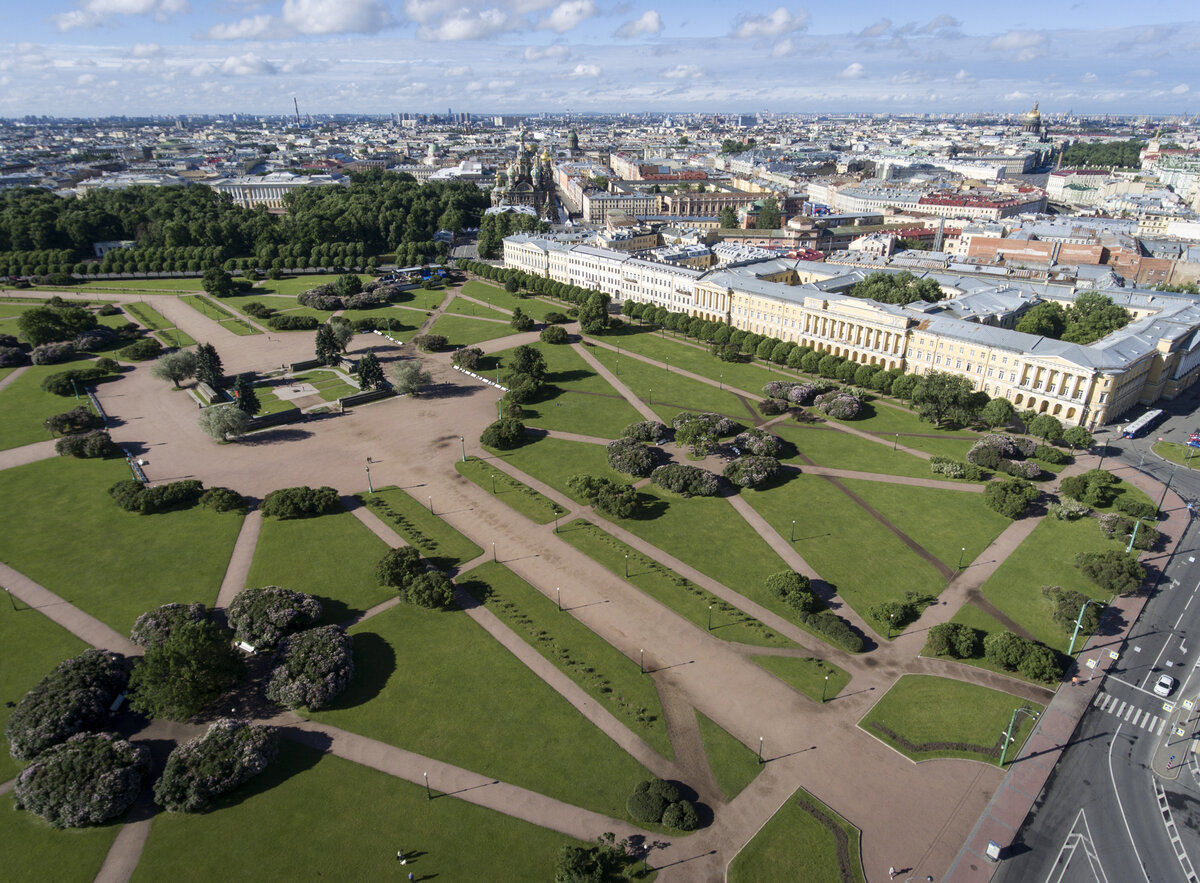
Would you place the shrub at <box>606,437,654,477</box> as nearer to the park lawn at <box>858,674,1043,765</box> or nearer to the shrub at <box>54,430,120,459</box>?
the park lawn at <box>858,674,1043,765</box>

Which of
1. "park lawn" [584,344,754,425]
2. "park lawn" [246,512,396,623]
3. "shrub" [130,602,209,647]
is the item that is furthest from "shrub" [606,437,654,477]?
"shrub" [130,602,209,647]

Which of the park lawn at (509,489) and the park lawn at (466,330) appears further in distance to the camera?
the park lawn at (466,330)

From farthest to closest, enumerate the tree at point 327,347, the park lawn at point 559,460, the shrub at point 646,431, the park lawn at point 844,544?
the tree at point 327,347, the shrub at point 646,431, the park lawn at point 559,460, the park lawn at point 844,544

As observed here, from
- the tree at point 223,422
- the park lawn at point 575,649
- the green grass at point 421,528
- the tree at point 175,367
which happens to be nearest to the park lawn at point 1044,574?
the park lawn at point 575,649

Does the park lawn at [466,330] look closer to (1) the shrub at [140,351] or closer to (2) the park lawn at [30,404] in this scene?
(1) the shrub at [140,351]

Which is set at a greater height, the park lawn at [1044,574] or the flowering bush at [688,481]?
the flowering bush at [688,481]

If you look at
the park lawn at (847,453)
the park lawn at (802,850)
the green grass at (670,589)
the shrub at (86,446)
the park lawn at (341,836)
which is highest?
the shrub at (86,446)

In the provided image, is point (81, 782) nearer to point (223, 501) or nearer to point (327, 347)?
point (223, 501)
